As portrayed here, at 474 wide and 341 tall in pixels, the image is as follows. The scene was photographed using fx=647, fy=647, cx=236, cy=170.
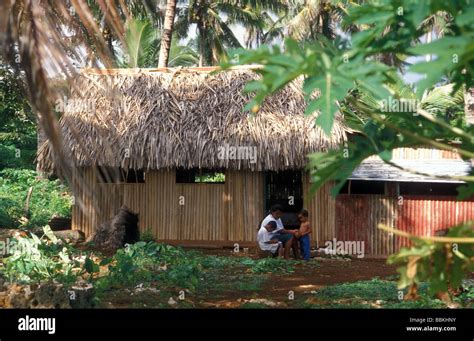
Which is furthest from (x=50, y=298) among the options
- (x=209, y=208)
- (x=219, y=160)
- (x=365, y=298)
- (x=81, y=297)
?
(x=209, y=208)

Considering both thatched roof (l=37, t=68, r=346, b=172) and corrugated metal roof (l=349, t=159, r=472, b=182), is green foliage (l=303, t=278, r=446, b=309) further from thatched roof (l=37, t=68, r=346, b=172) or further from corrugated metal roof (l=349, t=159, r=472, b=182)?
thatched roof (l=37, t=68, r=346, b=172)

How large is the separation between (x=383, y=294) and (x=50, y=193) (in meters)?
12.3

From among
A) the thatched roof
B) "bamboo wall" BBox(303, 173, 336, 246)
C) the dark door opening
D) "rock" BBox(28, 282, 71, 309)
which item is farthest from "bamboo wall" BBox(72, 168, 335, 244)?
"rock" BBox(28, 282, 71, 309)

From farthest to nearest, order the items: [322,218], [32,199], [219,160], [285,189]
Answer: [32,199] → [285,189] → [322,218] → [219,160]

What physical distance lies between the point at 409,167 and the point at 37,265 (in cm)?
797

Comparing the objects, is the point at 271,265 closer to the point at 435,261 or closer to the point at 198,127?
the point at 198,127

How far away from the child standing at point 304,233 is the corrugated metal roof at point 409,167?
5.18 feet

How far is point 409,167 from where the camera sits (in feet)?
42.0

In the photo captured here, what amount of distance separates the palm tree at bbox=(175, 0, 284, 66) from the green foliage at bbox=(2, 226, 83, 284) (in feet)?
61.1

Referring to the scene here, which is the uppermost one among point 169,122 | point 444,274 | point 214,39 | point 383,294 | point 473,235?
point 214,39

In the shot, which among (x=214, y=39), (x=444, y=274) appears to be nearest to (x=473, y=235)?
(x=444, y=274)

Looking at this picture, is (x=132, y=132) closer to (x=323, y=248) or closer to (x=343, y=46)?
(x=323, y=248)

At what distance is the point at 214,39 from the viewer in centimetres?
2833
